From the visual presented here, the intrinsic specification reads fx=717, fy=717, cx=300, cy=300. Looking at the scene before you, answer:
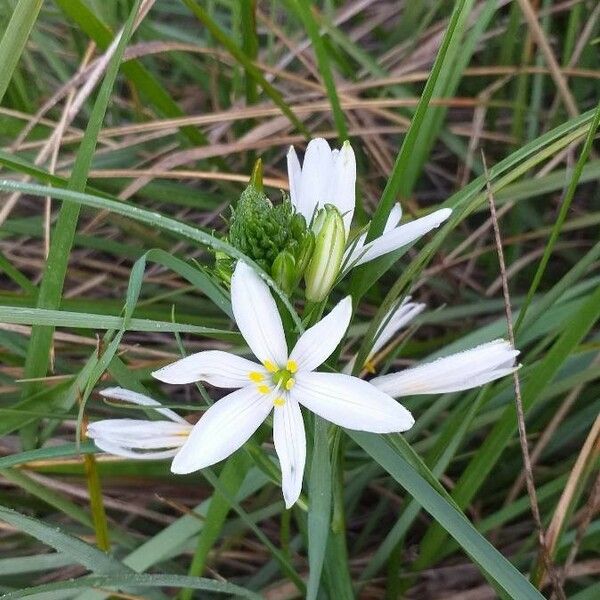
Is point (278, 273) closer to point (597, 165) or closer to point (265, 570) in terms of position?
point (265, 570)

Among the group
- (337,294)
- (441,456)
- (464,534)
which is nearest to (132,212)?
(464,534)

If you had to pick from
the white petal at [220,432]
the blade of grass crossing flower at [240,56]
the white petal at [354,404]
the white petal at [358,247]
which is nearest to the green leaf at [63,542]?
the white petal at [220,432]

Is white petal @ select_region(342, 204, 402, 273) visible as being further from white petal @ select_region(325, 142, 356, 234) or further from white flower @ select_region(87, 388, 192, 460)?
white flower @ select_region(87, 388, 192, 460)

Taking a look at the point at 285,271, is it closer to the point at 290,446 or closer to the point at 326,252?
the point at 326,252

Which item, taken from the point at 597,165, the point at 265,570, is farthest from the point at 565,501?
the point at 597,165

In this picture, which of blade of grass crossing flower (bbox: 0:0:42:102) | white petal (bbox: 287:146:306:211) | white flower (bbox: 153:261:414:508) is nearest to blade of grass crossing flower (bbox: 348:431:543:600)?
white flower (bbox: 153:261:414:508)

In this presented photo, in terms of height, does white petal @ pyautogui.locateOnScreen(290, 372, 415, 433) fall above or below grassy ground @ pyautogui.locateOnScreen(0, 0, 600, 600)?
below

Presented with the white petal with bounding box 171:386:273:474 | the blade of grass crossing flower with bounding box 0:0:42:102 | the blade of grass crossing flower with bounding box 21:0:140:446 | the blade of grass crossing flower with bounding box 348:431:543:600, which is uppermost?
the blade of grass crossing flower with bounding box 0:0:42:102
